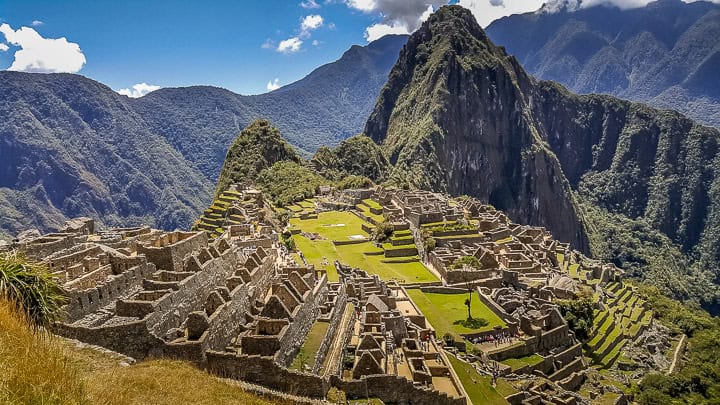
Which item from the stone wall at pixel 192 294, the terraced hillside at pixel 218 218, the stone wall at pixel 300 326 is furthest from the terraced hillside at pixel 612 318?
the terraced hillside at pixel 218 218

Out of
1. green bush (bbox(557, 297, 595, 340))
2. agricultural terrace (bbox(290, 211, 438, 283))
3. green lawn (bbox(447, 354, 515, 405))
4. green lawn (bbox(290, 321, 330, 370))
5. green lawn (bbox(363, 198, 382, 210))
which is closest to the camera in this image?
green lawn (bbox(290, 321, 330, 370))

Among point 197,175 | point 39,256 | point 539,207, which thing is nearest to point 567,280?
point 39,256

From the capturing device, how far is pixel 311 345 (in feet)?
72.5

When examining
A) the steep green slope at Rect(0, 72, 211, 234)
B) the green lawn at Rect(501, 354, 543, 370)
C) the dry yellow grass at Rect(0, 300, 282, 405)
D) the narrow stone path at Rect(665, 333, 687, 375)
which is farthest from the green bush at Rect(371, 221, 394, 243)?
the steep green slope at Rect(0, 72, 211, 234)

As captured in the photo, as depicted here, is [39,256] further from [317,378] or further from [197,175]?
[197,175]

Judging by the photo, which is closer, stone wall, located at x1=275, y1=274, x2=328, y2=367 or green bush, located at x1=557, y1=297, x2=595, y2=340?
stone wall, located at x1=275, y1=274, x2=328, y2=367

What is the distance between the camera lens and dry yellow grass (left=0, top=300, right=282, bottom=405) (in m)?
8.73

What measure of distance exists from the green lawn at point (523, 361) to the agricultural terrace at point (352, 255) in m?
12.1

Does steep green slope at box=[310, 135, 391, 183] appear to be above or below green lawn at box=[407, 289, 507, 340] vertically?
above

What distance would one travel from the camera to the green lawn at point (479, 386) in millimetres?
26686

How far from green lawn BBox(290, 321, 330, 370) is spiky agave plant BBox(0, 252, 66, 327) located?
8.77m

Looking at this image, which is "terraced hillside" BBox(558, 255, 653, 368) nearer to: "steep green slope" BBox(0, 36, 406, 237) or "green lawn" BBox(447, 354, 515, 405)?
"green lawn" BBox(447, 354, 515, 405)

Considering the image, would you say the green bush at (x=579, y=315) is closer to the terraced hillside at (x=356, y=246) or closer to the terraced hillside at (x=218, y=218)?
the terraced hillside at (x=356, y=246)

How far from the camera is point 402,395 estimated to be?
22.0m
